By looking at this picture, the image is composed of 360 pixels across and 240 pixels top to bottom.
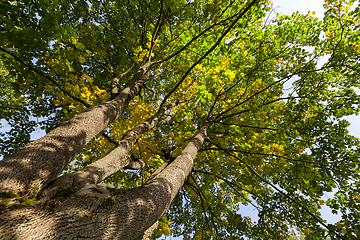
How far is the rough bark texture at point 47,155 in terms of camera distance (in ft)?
3.77

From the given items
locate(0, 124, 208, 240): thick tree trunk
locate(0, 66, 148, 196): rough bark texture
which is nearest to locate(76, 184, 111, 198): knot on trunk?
locate(0, 124, 208, 240): thick tree trunk

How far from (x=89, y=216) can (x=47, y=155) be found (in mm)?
920

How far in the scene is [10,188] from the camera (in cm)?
108

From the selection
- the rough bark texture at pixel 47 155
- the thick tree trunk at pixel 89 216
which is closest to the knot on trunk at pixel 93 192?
the thick tree trunk at pixel 89 216

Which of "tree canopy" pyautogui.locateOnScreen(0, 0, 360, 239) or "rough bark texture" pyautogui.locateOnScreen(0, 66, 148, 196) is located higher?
"tree canopy" pyautogui.locateOnScreen(0, 0, 360, 239)

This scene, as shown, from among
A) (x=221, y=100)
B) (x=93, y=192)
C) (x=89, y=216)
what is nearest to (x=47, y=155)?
(x=93, y=192)

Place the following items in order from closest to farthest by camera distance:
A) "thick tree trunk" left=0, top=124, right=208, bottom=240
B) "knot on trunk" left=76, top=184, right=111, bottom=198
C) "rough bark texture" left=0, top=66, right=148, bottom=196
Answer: "thick tree trunk" left=0, top=124, right=208, bottom=240 → "knot on trunk" left=76, top=184, right=111, bottom=198 → "rough bark texture" left=0, top=66, right=148, bottom=196

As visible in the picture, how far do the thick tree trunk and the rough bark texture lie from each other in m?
0.48

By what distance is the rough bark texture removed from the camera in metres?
1.15

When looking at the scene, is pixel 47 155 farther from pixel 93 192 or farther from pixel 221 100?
pixel 221 100

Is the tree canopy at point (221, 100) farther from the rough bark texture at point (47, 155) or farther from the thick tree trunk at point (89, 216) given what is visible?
the thick tree trunk at point (89, 216)

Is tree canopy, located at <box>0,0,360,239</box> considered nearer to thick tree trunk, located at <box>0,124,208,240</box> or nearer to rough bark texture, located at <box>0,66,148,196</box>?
rough bark texture, located at <box>0,66,148,196</box>

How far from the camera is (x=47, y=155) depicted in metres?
1.40

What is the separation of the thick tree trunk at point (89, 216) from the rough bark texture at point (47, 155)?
0.48 meters
